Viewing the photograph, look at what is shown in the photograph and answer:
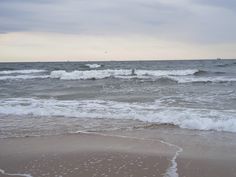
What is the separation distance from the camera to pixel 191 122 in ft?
29.9

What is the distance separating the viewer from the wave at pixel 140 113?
9.06 metres

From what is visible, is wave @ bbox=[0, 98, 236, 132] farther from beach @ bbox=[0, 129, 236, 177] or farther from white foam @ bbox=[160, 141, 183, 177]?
white foam @ bbox=[160, 141, 183, 177]

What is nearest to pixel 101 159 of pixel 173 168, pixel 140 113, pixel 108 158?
pixel 108 158

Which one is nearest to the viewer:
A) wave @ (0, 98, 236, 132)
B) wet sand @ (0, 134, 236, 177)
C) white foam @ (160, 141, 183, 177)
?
white foam @ (160, 141, 183, 177)

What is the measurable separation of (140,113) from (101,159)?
488cm

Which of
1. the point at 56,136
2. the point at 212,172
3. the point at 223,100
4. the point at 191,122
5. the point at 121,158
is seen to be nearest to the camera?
the point at 212,172

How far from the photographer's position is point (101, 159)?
6223mm

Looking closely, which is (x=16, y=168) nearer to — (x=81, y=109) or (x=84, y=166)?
(x=84, y=166)

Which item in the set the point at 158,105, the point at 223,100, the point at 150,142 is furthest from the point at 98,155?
the point at 223,100

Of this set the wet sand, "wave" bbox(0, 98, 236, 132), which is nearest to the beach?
the wet sand

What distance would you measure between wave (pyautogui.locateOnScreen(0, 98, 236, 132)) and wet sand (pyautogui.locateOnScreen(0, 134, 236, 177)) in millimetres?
2067

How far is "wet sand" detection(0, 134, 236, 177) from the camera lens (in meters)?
5.51

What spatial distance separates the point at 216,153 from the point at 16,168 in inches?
134

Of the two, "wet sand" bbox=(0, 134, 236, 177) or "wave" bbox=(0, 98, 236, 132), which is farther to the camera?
"wave" bbox=(0, 98, 236, 132)
